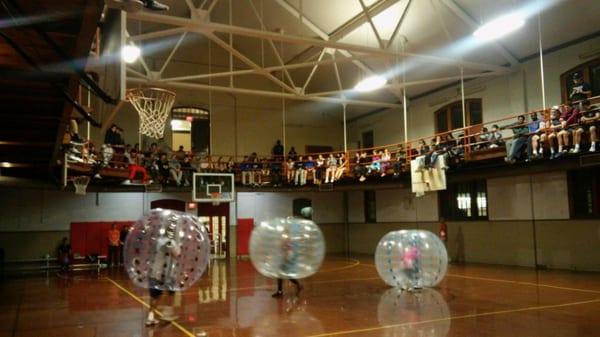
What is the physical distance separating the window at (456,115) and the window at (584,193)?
4.98 metres

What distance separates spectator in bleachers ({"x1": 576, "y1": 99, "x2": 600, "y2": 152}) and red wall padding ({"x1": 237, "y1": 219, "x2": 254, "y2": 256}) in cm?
1625

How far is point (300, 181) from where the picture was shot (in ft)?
72.4

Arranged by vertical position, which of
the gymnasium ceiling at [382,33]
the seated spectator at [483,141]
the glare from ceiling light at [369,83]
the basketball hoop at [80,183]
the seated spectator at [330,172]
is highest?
the gymnasium ceiling at [382,33]

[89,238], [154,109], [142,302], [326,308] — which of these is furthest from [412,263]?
[89,238]


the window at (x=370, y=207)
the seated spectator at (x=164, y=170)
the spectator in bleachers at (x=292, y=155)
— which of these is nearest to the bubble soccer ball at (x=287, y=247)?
the seated spectator at (x=164, y=170)

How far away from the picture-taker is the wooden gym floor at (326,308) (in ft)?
26.0

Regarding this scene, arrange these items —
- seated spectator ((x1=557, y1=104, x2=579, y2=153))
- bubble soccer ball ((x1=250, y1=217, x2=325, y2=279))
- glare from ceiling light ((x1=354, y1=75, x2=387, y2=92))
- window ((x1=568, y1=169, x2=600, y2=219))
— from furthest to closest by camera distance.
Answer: glare from ceiling light ((x1=354, y1=75, x2=387, y2=92)) → window ((x1=568, y1=169, x2=600, y2=219)) → seated spectator ((x1=557, y1=104, x2=579, y2=153)) → bubble soccer ball ((x1=250, y1=217, x2=325, y2=279))

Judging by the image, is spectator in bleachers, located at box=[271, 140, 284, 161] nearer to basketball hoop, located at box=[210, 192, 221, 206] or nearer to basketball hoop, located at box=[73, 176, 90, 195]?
basketball hoop, located at box=[210, 192, 221, 206]

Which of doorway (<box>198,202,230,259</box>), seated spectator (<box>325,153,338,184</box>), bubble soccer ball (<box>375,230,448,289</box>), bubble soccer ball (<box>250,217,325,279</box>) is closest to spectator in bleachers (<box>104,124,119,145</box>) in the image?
doorway (<box>198,202,230,259</box>)

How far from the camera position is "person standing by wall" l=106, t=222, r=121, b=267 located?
68.0 feet

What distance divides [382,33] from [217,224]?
12.2m

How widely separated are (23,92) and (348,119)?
2307 cm

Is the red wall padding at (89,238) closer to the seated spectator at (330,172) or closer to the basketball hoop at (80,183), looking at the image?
the basketball hoop at (80,183)

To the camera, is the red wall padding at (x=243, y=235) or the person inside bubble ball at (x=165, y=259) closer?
the person inside bubble ball at (x=165, y=259)
